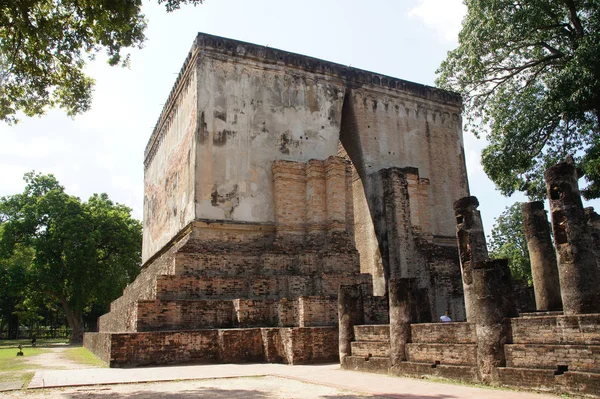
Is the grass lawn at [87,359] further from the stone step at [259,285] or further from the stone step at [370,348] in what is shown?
the stone step at [370,348]

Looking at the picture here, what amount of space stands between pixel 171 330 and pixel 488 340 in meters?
6.83

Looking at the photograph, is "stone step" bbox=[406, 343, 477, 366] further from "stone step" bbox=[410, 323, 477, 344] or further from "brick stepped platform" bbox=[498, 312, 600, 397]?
"brick stepped platform" bbox=[498, 312, 600, 397]

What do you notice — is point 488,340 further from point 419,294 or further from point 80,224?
point 80,224

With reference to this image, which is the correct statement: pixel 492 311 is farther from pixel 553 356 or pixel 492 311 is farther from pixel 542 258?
pixel 542 258

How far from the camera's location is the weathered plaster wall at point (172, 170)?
578 inches

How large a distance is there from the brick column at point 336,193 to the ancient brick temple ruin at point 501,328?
13.8 ft

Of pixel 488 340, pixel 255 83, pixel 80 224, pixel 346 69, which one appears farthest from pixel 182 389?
pixel 80 224

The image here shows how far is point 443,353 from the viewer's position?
25.5 ft

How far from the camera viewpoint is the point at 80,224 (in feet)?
87.2

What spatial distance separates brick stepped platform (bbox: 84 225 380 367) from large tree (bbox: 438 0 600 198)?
219 inches

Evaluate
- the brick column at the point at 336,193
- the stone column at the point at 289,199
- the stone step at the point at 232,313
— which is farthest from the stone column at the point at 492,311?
the stone column at the point at 289,199

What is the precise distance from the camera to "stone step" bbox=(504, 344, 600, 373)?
19.4 ft

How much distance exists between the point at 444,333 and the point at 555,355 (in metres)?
1.89

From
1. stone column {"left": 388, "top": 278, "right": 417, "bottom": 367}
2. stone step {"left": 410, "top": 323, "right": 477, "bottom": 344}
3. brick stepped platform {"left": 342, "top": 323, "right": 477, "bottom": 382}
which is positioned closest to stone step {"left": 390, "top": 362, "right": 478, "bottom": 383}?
brick stepped platform {"left": 342, "top": 323, "right": 477, "bottom": 382}
